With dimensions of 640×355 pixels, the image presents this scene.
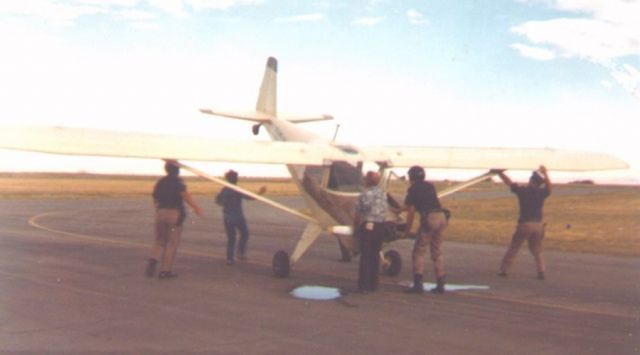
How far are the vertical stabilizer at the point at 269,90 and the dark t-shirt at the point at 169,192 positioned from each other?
732cm

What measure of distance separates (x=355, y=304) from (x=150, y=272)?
13.2 ft

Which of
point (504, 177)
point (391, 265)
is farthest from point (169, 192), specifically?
point (504, 177)

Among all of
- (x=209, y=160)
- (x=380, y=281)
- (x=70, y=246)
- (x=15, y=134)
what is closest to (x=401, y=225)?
(x=380, y=281)

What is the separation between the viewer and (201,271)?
12.4 metres

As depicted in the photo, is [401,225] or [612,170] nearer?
[401,225]

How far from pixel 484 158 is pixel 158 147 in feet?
20.2

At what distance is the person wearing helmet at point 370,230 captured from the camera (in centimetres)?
1016

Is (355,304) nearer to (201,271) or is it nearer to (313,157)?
(313,157)

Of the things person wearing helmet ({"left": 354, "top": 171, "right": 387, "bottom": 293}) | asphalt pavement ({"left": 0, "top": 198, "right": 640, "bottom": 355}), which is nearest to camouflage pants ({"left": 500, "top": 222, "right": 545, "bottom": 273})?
asphalt pavement ({"left": 0, "top": 198, "right": 640, "bottom": 355})

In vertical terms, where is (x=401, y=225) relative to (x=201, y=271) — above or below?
above

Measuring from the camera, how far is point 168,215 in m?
11.5

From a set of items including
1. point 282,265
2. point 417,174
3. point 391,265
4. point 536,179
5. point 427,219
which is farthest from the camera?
point 536,179

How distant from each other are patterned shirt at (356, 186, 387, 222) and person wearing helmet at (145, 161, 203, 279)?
9.54 feet

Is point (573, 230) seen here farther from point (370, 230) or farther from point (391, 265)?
point (370, 230)
